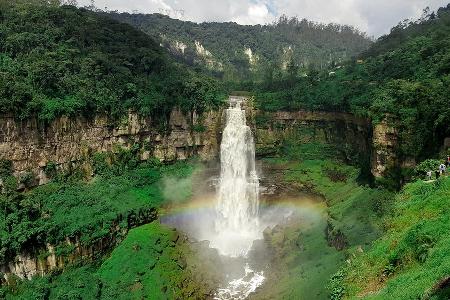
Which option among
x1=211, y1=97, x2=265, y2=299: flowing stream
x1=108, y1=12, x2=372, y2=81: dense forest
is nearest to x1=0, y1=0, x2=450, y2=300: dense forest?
x1=211, y1=97, x2=265, y2=299: flowing stream

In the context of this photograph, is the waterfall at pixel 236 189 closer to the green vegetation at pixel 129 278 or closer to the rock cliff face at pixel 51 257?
the green vegetation at pixel 129 278

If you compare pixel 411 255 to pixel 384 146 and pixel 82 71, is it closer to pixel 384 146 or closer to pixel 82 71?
pixel 384 146

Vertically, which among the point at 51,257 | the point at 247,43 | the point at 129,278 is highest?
the point at 247,43

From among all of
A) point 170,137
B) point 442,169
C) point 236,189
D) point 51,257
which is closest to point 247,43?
point 170,137

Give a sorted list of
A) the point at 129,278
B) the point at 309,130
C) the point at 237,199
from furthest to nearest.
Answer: the point at 309,130
the point at 237,199
the point at 129,278

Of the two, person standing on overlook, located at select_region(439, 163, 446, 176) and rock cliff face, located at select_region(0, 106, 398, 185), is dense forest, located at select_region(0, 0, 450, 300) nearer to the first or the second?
rock cliff face, located at select_region(0, 106, 398, 185)

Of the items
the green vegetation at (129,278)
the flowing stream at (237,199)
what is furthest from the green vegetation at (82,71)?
the green vegetation at (129,278)

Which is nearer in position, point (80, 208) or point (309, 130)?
point (80, 208)
